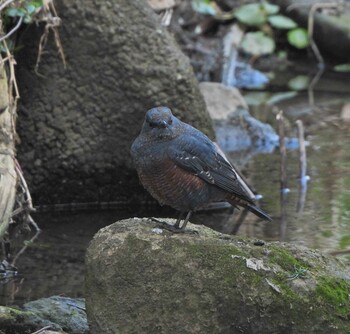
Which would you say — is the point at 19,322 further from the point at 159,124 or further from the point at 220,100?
the point at 220,100

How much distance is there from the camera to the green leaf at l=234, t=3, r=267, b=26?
46.8ft

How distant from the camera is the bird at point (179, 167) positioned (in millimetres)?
4906

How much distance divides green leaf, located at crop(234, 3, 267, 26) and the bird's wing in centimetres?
925

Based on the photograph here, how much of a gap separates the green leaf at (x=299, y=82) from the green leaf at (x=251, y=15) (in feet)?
3.34

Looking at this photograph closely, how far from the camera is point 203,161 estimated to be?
5121 millimetres

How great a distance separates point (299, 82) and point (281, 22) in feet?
3.67

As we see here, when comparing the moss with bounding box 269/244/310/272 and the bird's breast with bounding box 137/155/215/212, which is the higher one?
the bird's breast with bounding box 137/155/215/212

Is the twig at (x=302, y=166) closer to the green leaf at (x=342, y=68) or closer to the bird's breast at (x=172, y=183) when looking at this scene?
the bird's breast at (x=172, y=183)

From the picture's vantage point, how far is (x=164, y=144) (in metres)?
4.94

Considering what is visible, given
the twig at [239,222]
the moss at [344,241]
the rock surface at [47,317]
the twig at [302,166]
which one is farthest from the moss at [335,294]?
the twig at [302,166]

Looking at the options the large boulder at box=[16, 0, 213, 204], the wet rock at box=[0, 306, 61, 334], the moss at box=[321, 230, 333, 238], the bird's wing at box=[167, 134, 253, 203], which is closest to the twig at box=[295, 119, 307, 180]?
the large boulder at box=[16, 0, 213, 204]

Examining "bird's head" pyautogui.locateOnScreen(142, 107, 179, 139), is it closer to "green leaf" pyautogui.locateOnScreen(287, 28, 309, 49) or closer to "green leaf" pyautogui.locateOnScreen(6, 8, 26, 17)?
"green leaf" pyautogui.locateOnScreen(6, 8, 26, 17)

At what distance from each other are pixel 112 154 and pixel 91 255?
3481 mm

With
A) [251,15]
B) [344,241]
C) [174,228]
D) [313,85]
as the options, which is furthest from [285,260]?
[251,15]
